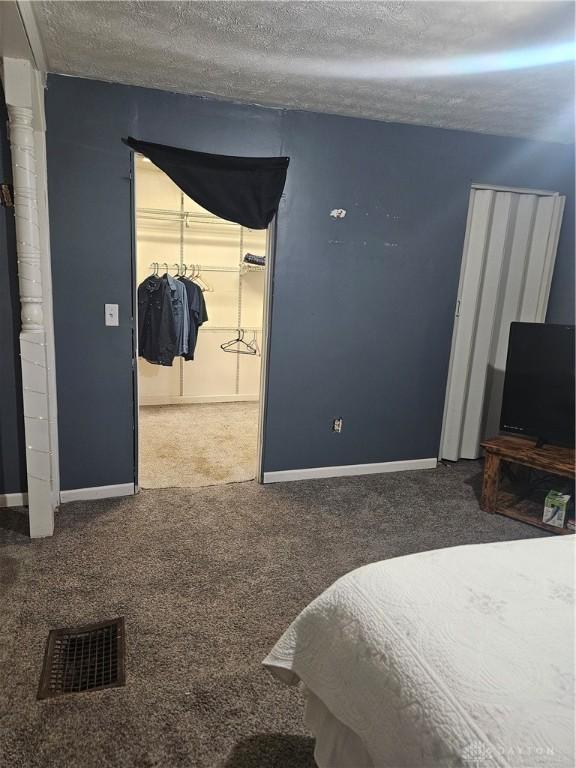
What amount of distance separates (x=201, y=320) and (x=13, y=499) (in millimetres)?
2555

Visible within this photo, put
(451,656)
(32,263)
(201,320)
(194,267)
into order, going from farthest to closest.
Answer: (194,267), (201,320), (32,263), (451,656)

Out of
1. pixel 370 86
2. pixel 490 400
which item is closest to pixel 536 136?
pixel 370 86

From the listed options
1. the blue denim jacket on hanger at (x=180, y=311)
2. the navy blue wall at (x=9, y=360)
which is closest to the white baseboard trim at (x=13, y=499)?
the navy blue wall at (x=9, y=360)

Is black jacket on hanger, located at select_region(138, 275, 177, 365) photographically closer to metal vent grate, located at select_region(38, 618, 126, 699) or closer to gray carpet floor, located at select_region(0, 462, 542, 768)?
gray carpet floor, located at select_region(0, 462, 542, 768)

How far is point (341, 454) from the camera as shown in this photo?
3719mm

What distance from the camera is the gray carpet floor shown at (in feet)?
5.14

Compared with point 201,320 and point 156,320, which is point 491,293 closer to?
point 201,320

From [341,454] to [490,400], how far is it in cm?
140

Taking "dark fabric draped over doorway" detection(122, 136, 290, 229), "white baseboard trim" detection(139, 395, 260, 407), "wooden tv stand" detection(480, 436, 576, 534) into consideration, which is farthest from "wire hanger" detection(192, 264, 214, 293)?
"wooden tv stand" detection(480, 436, 576, 534)

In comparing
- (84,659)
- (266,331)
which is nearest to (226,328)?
(266,331)

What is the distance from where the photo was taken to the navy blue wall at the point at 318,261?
2.85 metres

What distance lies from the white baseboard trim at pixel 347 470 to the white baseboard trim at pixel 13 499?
153 cm

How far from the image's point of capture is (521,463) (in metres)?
3.11

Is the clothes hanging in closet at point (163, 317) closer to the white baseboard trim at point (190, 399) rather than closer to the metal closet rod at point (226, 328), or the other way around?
the metal closet rod at point (226, 328)
